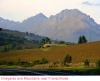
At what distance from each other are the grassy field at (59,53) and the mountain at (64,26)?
0.28 feet

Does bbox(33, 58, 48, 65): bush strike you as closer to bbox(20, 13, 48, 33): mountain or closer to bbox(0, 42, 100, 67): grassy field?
bbox(0, 42, 100, 67): grassy field

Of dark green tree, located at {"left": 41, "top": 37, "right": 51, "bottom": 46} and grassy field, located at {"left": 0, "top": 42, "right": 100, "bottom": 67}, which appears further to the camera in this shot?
dark green tree, located at {"left": 41, "top": 37, "right": 51, "bottom": 46}

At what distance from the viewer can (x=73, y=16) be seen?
11.0ft

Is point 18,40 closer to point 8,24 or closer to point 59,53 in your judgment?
point 8,24

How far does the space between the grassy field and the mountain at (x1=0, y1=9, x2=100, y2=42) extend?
0.28 ft

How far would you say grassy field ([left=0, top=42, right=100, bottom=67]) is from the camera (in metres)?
3.32

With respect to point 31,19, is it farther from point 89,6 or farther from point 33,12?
point 89,6

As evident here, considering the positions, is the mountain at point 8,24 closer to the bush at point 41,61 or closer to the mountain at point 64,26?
the mountain at point 64,26

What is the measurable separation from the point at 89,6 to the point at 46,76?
779 mm

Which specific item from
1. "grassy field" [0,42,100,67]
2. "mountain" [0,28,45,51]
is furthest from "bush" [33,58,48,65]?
"mountain" [0,28,45,51]

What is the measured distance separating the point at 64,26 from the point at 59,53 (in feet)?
0.85

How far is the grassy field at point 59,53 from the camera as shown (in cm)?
332

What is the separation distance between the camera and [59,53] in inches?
133

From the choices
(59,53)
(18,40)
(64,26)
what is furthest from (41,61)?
(64,26)
